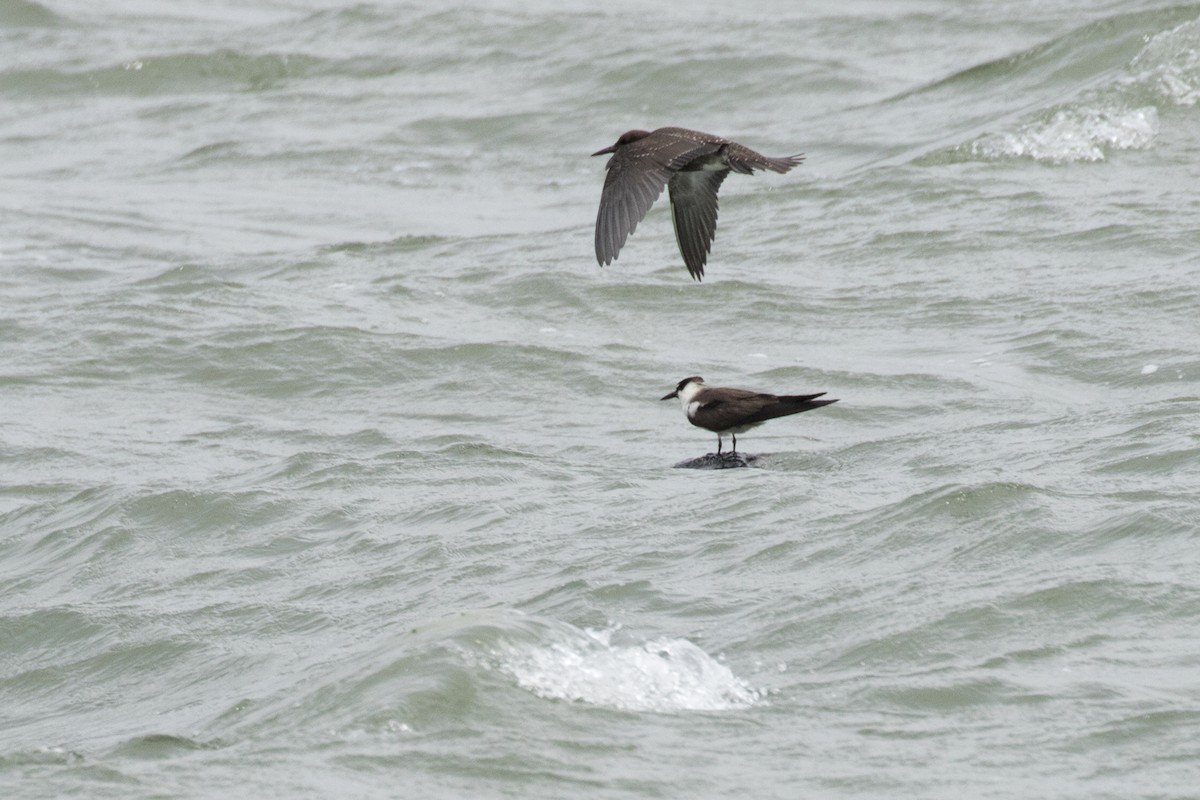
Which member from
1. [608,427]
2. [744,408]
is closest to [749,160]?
[744,408]

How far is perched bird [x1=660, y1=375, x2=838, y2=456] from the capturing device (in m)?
8.88

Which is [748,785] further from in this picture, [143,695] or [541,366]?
[541,366]

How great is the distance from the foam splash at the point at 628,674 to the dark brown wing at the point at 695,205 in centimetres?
317

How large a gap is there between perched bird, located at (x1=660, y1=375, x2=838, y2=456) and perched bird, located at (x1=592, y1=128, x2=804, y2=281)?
633 mm

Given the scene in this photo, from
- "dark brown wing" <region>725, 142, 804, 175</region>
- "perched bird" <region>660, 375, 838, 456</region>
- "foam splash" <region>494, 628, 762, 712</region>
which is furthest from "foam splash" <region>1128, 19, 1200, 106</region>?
"foam splash" <region>494, 628, 762, 712</region>

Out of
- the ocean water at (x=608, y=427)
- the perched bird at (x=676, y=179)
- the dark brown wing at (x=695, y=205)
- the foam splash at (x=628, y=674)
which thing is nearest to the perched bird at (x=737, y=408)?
the ocean water at (x=608, y=427)

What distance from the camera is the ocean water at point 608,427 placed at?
6078mm

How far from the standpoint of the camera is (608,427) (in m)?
10.4

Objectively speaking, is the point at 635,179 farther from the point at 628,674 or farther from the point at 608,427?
the point at 628,674

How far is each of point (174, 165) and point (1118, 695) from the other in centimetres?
1357

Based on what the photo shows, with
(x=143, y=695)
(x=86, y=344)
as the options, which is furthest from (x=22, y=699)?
(x=86, y=344)

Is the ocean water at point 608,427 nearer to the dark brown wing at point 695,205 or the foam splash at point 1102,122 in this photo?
the foam splash at point 1102,122

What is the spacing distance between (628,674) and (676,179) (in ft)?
12.4

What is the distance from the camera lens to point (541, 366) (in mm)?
11648
